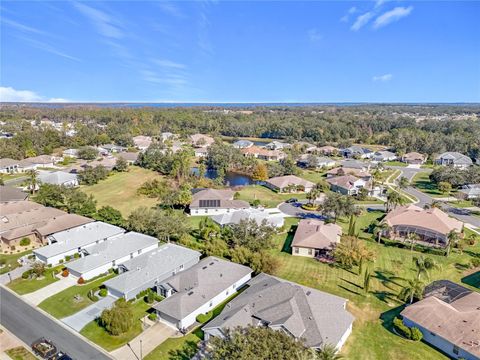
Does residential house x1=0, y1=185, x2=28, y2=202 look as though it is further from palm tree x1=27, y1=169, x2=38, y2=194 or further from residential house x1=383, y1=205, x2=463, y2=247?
residential house x1=383, y1=205, x2=463, y2=247

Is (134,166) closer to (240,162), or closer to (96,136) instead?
(240,162)

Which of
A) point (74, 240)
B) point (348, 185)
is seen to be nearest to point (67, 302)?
point (74, 240)

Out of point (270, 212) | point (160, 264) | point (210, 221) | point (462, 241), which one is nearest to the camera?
point (160, 264)

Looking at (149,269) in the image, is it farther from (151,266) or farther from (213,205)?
(213,205)

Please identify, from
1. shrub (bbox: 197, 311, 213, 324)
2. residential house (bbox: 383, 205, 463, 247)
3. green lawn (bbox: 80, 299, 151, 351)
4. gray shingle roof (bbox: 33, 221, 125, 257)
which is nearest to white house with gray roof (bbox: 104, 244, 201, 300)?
green lawn (bbox: 80, 299, 151, 351)

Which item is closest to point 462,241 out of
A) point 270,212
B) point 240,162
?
point 270,212
